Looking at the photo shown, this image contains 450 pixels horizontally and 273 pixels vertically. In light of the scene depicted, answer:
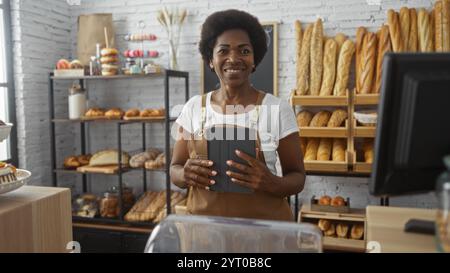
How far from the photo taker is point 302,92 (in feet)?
10.4

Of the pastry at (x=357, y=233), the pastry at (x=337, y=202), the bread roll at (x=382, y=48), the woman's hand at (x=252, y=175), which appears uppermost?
the bread roll at (x=382, y=48)

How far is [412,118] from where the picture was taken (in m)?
0.93

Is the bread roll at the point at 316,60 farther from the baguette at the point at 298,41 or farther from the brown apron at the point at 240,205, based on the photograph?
the brown apron at the point at 240,205

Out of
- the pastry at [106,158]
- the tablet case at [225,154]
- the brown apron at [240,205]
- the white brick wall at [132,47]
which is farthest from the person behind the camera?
the pastry at [106,158]

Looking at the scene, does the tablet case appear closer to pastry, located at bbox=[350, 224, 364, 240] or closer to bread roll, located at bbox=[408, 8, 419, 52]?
pastry, located at bbox=[350, 224, 364, 240]

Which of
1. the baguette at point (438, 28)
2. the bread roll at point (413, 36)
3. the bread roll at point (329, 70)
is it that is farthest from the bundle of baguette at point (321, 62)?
the baguette at point (438, 28)

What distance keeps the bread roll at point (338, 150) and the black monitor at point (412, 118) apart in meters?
2.01

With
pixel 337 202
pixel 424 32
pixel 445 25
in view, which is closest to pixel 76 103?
pixel 337 202

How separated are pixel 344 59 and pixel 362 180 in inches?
37.7

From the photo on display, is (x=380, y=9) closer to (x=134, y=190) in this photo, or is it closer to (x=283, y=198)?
(x=283, y=198)

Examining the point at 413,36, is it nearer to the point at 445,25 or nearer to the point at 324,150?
the point at 445,25

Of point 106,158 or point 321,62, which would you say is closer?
point 321,62

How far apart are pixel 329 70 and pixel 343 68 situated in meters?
0.10

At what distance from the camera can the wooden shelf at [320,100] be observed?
3016 mm
